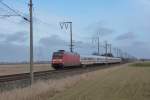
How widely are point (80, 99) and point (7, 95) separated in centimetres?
378

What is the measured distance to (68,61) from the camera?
7169cm

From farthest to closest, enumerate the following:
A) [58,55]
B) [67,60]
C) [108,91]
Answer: [67,60] → [58,55] → [108,91]

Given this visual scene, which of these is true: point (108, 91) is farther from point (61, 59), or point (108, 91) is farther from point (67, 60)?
point (67, 60)

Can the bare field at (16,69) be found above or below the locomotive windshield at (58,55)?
below

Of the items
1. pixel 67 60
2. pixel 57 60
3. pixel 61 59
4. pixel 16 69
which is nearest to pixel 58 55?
pixel 57 60

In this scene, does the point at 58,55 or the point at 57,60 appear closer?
the point at 57,60

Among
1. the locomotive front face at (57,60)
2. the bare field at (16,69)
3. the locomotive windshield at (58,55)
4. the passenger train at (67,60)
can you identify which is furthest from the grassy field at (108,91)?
the locomotive windshield at (58,55)

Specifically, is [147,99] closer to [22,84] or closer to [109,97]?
[109,97]

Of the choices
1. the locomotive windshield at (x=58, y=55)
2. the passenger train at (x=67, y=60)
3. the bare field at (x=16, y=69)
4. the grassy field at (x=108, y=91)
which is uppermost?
the locomotive windshield at (x=58, y=55)

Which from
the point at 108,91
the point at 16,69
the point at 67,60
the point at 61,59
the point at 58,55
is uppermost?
the point at 58,55

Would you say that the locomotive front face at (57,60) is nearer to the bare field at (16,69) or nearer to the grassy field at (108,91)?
the bare field at (16,69)

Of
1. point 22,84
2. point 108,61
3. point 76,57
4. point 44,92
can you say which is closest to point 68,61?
point 76,57

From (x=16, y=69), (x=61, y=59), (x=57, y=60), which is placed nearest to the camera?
(x=61, y=59)

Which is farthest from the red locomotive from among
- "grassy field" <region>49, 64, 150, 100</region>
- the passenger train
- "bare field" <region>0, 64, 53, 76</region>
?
"grassy field" <region>49, 64, 150, 100</region>
